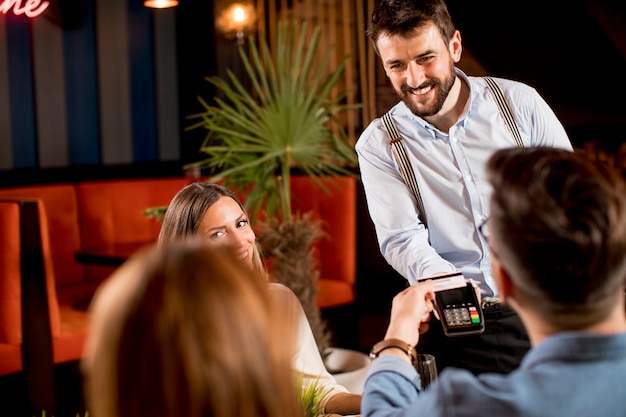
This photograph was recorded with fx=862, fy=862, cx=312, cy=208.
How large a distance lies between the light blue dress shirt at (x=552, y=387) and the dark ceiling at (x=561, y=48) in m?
5.04

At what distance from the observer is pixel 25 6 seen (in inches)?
191

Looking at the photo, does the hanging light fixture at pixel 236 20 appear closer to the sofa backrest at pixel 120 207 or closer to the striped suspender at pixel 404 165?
the sofa backrest at pixel 120 207

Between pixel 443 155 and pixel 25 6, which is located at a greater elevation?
pixel 25 6

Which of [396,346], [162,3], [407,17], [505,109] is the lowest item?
[396,346]

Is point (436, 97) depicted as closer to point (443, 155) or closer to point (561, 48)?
point (443, 155)

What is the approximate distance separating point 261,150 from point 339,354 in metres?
1.05

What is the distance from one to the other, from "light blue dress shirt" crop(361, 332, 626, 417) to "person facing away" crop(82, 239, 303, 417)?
233 mm

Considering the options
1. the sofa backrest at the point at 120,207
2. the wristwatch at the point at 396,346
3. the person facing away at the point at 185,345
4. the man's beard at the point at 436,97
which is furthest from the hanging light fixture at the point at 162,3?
the person facing away at the point at 185,345

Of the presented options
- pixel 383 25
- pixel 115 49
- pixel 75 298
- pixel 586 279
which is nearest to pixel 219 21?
pixel 115 49

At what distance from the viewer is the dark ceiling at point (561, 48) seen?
599 cm

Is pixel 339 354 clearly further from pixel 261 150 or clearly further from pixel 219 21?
pixel 219 21

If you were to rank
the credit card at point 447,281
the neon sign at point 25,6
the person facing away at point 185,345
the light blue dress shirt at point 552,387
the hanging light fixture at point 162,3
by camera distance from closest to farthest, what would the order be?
the person facing away at point 185,345, the light blue dress shirt at point 552,387, the credit card at point 447,281, the hanging light fixture at point 162,3, the neon sign at point 25,6

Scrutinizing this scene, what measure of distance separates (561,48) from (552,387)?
5582 mm

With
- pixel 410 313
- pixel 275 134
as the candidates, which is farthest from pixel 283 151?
pixel 410 313
